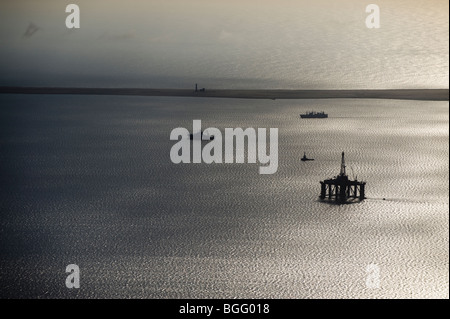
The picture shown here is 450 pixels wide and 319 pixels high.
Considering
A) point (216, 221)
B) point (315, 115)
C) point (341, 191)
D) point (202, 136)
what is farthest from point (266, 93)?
point (216, 221)

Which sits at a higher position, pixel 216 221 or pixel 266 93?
pixel 266 93

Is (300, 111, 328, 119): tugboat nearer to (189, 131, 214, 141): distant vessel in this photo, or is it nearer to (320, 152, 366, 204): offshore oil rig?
(189, 131, 214, 141): distant vessel

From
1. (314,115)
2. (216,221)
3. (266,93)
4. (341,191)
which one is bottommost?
(216,221)

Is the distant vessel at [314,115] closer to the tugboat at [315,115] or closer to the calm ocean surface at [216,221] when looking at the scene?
the tugboat at [315,115]

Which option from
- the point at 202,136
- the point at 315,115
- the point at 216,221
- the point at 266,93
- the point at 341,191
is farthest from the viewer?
the point at 266,93

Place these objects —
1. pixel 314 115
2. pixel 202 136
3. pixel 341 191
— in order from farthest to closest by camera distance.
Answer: pixel 314 115 < pixel 202 136 < pixel 341 191

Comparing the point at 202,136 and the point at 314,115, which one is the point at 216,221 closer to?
the point at 202,136

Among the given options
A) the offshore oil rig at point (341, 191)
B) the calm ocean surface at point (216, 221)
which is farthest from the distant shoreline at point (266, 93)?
the offshore oil rig at point (341, 191)
